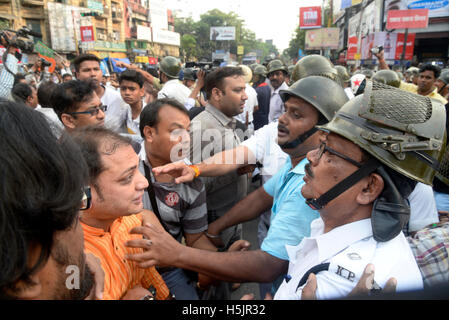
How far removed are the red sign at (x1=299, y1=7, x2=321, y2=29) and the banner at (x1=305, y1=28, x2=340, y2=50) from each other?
10.9 m

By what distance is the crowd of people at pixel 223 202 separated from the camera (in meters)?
0.69

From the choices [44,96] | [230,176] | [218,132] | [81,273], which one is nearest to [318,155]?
[81,273]

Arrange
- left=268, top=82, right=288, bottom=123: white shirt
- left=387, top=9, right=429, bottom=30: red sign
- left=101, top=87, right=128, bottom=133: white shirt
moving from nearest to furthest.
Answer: left=101, top=87, right=128, bottom=133: white shirt < left=268, top=82, right=288, bottom=123: white shirt < left=387, top=9, right=429, bottom=30: red sign

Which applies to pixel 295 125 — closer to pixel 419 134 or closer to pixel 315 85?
pixel 315 85

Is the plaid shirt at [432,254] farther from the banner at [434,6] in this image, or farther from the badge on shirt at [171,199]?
the banner at [434,6]

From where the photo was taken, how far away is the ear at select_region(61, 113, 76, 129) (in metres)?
2.78

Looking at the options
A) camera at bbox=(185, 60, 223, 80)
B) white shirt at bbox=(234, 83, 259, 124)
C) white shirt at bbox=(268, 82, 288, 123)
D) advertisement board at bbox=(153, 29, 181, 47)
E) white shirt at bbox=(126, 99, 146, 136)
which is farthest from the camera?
advertisement board at bbox=(153, 29, 181, 47)

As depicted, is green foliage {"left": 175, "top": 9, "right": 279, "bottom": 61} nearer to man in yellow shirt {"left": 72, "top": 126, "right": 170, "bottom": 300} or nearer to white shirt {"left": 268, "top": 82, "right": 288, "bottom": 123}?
white shirt {"left": 268, "top": 82, "right": 288, "bottom": 123}

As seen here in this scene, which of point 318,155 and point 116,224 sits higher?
point 318,155

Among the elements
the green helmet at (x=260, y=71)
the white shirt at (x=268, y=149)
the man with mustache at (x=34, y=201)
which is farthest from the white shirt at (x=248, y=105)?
the man with mustache at (x=34, y=201)

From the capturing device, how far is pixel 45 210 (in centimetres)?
66

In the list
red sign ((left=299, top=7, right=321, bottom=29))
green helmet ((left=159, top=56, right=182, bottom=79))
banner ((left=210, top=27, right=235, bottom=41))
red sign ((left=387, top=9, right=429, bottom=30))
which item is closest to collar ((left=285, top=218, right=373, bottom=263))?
green helmet ((left=159, top=56, right=182, bottom=79))

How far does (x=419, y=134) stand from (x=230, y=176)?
1.89 metres

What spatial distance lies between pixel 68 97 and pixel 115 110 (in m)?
1.54
